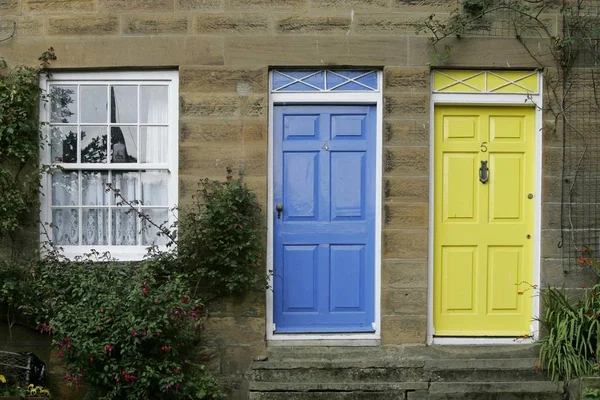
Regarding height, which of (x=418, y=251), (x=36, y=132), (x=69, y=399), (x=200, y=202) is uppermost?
(x=36, y=132)

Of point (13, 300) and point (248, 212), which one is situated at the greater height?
point (248, 212)

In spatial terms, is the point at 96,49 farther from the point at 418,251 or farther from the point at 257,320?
the point at 418,251

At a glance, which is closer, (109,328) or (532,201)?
(109,328)

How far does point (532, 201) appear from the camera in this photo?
6.43 meters

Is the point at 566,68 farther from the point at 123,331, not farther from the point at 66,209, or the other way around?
the point at 66,209

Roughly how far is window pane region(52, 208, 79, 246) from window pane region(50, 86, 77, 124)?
0.83 m

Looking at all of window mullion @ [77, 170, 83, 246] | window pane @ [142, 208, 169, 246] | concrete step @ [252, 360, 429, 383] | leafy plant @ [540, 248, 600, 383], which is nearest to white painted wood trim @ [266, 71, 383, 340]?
concrete step @ [252, 360, 429, 383]

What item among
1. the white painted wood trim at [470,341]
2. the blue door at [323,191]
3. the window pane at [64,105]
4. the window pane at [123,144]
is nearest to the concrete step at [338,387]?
the white painted wood trim at [470,341]

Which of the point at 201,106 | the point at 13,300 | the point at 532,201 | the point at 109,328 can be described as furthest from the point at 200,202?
the point at 532,201

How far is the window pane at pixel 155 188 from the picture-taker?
6449mm

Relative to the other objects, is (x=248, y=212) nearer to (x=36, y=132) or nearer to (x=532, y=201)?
(x=36, y=132)

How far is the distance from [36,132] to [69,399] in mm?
2406

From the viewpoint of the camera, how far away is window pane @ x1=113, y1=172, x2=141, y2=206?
645cm

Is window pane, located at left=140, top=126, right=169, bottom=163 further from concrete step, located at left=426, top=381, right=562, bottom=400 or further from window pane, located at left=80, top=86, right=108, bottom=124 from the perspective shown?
concrete step, located at left=426, top=381, right=562, bottom=400
